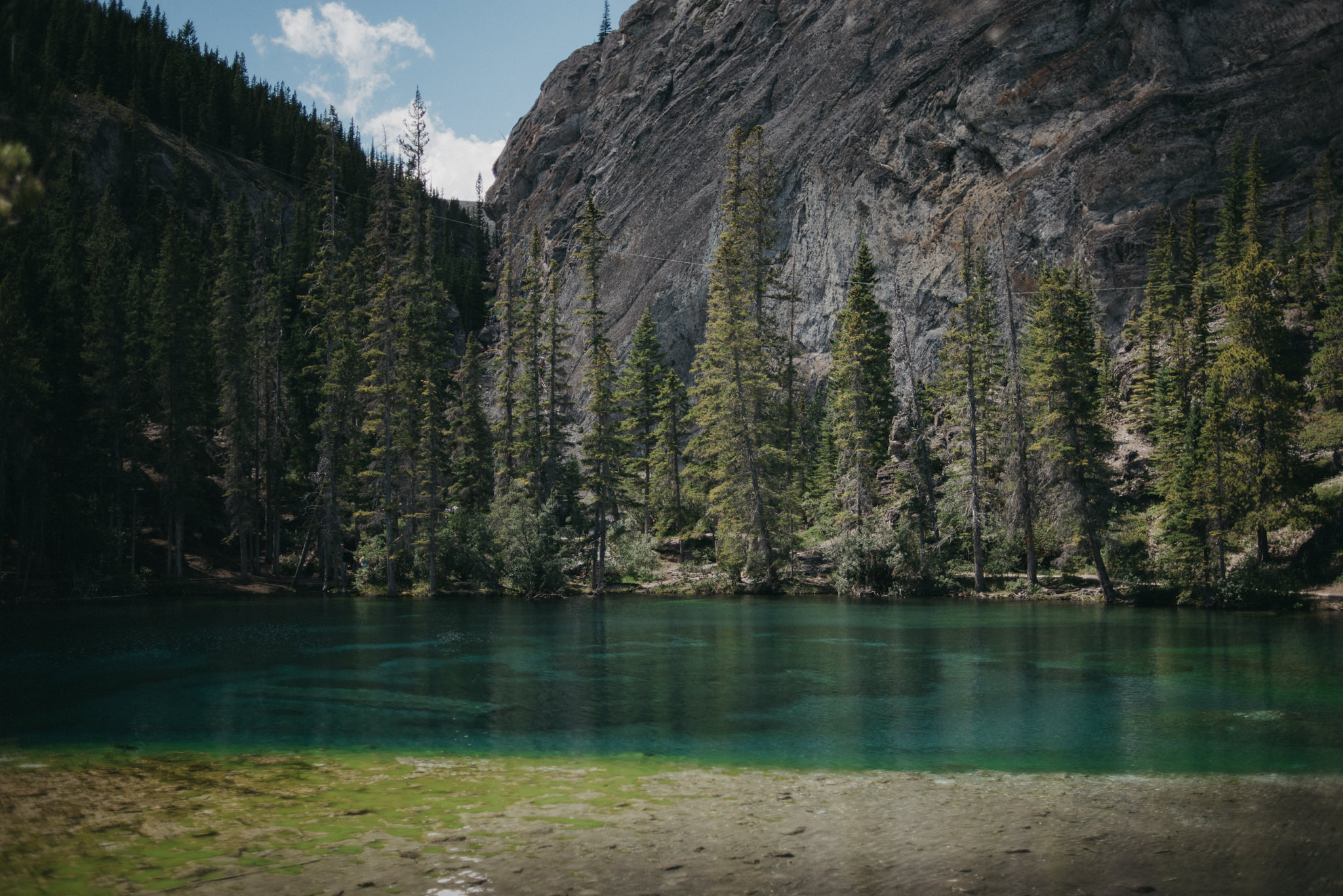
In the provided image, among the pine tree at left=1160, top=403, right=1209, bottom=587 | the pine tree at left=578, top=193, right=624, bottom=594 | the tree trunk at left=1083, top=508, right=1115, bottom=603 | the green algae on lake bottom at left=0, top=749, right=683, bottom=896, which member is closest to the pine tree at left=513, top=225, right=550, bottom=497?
the pine tree at left=578, top=193, right=624, bottom=594

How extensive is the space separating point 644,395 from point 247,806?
5249cm

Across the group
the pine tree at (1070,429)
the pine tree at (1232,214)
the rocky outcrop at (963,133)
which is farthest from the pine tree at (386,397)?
the pine tree at (1232,214)

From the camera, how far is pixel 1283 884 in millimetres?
7445

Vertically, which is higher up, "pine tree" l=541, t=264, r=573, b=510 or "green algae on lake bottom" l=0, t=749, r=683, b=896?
"pine tree" l=541, t=264, r=573, b=510

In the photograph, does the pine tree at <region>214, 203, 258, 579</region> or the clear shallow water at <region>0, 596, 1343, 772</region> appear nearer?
the clear shallow water at <region>0, 596, 1343, 772</region>

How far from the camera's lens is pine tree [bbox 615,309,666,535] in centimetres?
6019

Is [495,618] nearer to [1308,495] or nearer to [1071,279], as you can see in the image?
[1308,495]

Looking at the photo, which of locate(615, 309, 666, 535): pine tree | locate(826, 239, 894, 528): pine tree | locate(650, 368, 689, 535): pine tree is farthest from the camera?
locate(615, 309, 666, 535): pine tree

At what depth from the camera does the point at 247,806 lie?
9.64 meters

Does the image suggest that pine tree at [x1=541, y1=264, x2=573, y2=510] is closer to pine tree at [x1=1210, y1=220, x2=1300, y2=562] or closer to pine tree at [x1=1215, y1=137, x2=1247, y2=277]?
pine tree at [x1=1210, y1=220, x2=1300, y2=562]

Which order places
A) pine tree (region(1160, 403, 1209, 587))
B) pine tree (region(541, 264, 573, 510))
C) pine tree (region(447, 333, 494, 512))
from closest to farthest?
1. pine tree (region(1160, 403, 1209, 587))
2. pine tree (region(541, 264, 573, 510))
3. pine tree (region(447, 333, 494, 512))

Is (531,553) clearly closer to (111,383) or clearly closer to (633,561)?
(633,561)

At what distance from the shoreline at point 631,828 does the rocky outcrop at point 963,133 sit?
2141 inches

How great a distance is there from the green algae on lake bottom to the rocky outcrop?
56434mm
